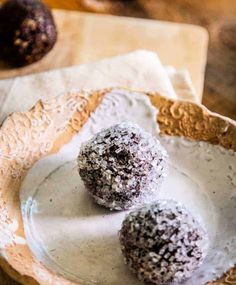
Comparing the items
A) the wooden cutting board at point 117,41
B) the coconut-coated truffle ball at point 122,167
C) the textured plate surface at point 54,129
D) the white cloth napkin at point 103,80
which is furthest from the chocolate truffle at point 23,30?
the coconut-coated truffle ball at point 122,167

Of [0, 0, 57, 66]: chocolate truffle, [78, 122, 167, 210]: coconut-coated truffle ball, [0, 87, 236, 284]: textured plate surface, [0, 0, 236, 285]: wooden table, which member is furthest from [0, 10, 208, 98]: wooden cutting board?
[78, 122, 167, 210]: coconut-coated truffle ball

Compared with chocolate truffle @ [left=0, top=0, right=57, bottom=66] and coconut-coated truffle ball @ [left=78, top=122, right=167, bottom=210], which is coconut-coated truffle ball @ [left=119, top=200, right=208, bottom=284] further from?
Answer: chocolate truffle @ [left=0, top=0, right=57, bottom=66]

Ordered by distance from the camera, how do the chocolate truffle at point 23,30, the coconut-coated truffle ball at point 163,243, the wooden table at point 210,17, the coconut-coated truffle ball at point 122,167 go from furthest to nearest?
the wooden table at point 210,17 → the chocolate truffle at point 23,30 → the coconut-coated truffle ball at point 122,167 → the coconut-coated truffle ball at point 163,243

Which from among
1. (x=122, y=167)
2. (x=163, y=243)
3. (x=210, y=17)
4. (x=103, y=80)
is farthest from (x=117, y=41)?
(x=163, y=243)

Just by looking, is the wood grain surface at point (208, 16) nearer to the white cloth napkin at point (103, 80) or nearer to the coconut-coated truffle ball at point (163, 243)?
the white cloth napkin at point (103, 80)

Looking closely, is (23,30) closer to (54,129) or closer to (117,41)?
(117,41)
